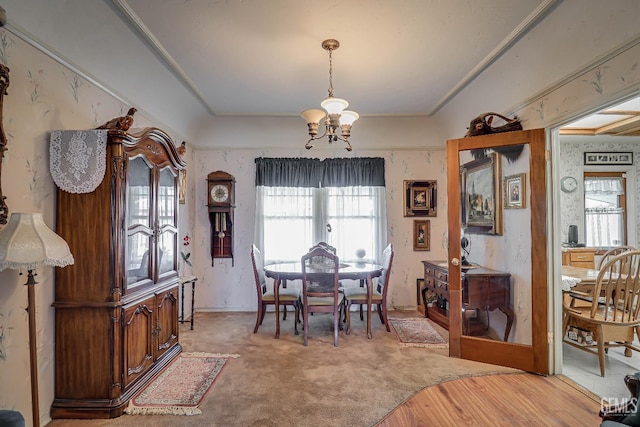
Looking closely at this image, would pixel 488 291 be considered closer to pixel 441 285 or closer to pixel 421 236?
pixel 441 285

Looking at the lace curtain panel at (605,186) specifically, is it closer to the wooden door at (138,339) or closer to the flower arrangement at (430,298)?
the flower arrangement at (430,298)

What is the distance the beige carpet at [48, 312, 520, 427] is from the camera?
225 cm

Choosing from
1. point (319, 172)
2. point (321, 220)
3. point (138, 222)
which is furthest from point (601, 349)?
point (138, 222)

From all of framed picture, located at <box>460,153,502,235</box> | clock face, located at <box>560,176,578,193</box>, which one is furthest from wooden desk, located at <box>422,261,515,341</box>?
clock face, located at <box>560,176,578,193</box>

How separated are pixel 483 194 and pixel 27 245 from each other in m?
3.58

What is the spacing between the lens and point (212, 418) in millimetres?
2236

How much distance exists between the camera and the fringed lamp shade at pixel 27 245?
1642 mm

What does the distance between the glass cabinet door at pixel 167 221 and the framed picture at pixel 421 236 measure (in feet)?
11.1

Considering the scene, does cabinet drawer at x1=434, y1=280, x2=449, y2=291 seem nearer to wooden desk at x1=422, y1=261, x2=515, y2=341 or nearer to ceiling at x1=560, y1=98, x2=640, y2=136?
wooden desk at x1=422, y1=261, x2=515, y2=341

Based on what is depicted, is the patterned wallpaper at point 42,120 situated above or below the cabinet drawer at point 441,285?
above

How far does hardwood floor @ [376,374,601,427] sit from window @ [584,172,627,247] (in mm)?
4102

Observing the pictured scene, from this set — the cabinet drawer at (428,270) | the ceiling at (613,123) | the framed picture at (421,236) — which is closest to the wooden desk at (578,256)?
the ceiling at (613,123)

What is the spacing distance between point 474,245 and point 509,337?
1.04 m

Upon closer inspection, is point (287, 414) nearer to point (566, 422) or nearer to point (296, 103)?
point (566, 422)
